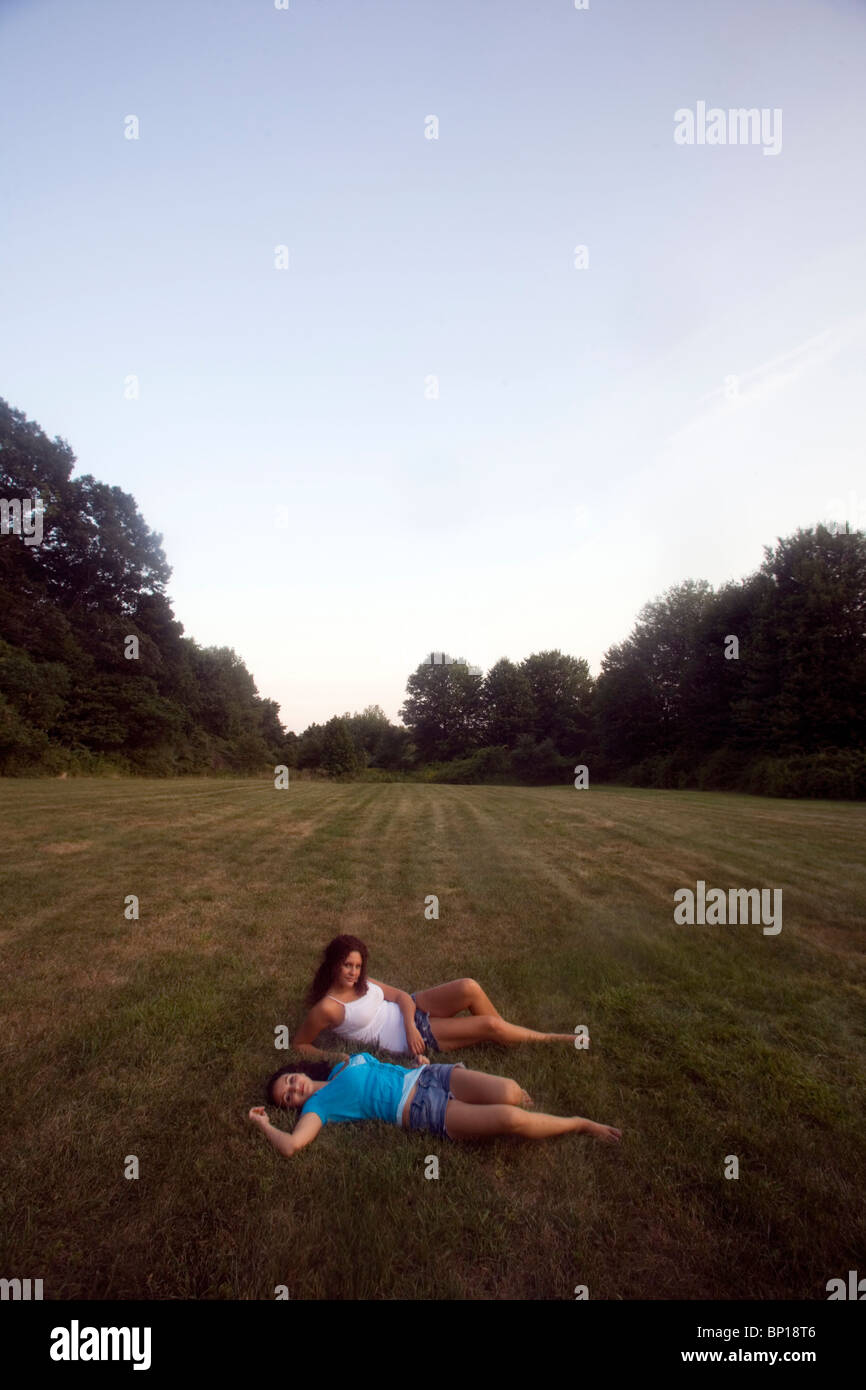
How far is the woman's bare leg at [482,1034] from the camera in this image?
4.09 meters

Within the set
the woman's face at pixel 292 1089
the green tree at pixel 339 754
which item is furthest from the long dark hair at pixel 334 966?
the green tree at pixel 339 754

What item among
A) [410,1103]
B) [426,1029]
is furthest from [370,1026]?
[410,1103]

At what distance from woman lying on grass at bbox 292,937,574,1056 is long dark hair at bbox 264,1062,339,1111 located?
A: 0.28 meters

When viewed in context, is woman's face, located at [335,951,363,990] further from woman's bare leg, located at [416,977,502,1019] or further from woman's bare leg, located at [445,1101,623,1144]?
woman's bare leg, located at [445,1101,623,1144]

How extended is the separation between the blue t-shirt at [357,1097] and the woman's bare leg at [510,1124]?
1.13 ft

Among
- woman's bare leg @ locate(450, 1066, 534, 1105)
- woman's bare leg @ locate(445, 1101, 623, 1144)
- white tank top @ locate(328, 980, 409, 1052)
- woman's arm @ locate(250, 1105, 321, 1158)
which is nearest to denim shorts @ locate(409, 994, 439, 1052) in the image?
white tank top @ locate(328, 980, 409, 1052)

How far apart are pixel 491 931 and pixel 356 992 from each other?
2.77 m

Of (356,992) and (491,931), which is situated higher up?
(356,992)

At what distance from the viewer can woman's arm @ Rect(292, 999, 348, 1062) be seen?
13.0ft

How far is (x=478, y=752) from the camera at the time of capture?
50.4 metres

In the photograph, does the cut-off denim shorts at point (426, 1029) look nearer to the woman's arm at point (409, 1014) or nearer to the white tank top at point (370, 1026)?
the woman's arm at point (409, 1014)
